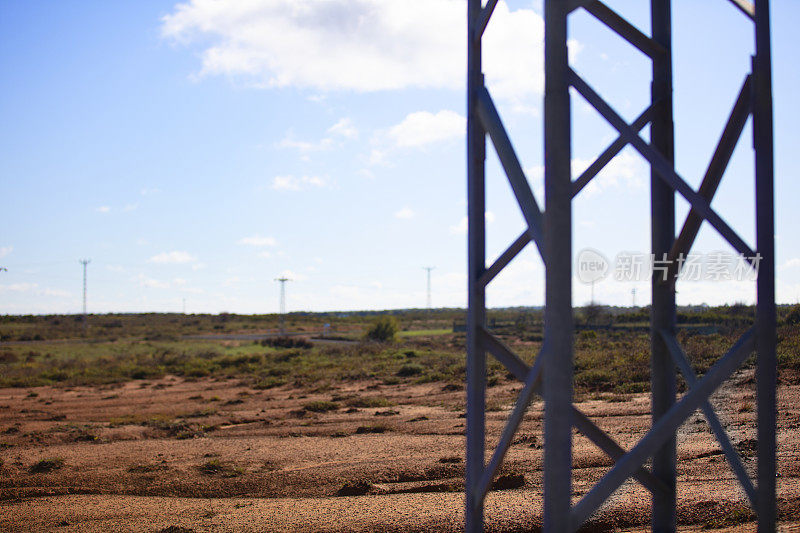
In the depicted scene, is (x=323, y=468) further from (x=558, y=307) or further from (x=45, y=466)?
(x=558, y=307)

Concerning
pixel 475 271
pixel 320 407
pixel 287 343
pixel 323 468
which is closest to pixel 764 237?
pixel 475 271

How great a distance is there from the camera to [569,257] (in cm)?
260

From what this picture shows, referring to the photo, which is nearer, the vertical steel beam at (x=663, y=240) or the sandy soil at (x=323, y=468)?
the vertical steel beam at (x=663, y=240)

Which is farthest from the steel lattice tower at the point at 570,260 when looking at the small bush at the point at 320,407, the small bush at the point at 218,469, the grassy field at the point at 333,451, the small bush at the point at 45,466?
the small bush at the point at 320,407

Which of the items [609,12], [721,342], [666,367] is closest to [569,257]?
[666,367]

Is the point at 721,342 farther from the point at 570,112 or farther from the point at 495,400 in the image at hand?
the point at 570,112

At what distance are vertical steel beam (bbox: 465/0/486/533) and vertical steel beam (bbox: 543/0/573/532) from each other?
1040 millimetres

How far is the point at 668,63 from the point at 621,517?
430cm

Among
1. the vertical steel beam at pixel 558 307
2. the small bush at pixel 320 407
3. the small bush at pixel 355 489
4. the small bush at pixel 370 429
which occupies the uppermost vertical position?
the vertical steel beam at pixel 558 307

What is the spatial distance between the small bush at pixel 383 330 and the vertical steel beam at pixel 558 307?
44.1 meters

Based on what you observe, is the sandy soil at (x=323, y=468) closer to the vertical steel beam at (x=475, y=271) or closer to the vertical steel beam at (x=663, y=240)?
the vertical steel beam at (x=663, y=240)

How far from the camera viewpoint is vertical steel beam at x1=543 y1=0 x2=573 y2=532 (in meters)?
2.59

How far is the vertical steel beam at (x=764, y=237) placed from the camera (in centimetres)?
310

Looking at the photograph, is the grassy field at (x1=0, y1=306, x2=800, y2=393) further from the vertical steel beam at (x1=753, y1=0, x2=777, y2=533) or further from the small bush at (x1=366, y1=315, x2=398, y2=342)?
the vertical steel beam at (x1=753, y1=0, x2=777, y2=533)
